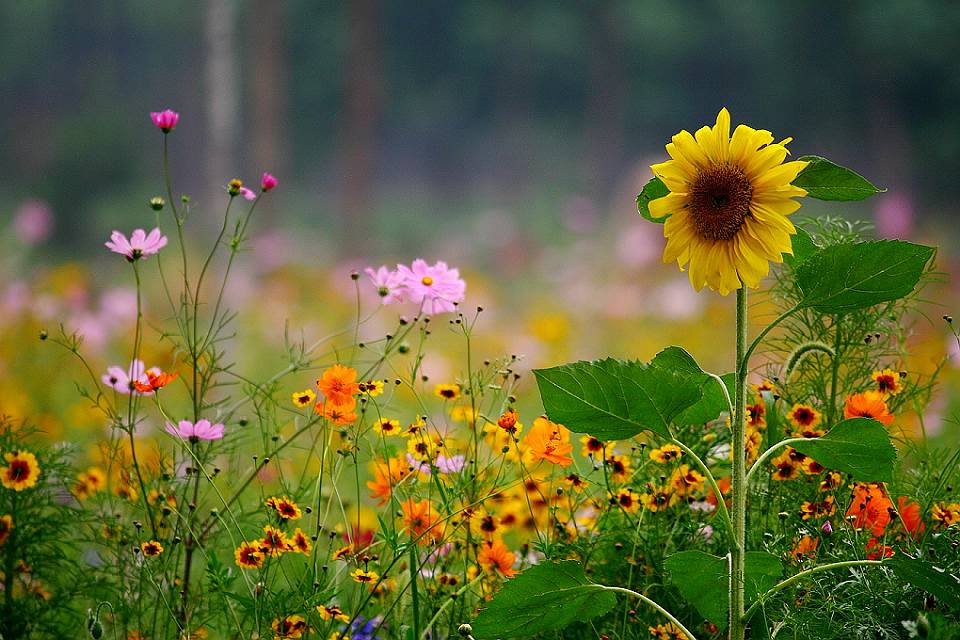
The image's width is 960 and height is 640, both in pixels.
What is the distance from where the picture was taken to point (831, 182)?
0.63m

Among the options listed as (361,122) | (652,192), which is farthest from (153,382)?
(361,122)

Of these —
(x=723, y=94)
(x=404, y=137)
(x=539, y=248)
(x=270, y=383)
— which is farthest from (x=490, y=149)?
(x=270, y=383)

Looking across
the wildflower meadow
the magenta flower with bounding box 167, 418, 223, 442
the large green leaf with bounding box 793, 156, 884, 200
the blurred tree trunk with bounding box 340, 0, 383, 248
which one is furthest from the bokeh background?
the large green leaf with bounding box 793, 156, 884, 200

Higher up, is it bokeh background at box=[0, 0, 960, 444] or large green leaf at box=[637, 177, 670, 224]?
bokeh background at box=[0, 0, 960, 444]

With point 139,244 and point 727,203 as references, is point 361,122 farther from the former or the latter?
point 727,203

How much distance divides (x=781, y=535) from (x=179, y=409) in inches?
90.5

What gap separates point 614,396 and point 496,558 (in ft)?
0.83

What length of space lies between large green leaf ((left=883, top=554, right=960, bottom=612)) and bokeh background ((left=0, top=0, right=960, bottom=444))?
309 centimetres

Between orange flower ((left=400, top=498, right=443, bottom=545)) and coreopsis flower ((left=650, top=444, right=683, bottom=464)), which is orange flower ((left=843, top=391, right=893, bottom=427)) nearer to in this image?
coreopsis flower ((left=650, top=444, right=683, bottom=464))

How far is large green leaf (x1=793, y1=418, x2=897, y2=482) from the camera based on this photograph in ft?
1.99

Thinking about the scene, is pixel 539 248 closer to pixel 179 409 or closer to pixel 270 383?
pixel 179 409

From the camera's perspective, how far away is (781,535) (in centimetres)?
75

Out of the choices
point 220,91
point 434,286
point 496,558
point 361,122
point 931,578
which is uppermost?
point 361,122

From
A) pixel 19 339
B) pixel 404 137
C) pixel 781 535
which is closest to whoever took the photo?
pixel 781 535
